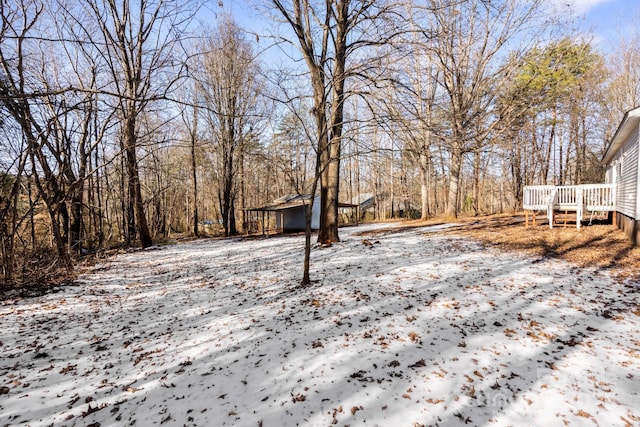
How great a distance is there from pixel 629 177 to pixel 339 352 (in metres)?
10.2

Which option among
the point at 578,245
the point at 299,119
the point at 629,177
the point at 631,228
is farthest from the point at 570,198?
the point at 299,119

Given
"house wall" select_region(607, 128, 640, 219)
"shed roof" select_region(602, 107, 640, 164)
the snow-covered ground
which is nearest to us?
the snow-covered ground

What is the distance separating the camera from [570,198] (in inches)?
369

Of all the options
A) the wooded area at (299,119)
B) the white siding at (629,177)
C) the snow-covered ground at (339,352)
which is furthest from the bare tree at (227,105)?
the white siding at (629,177)

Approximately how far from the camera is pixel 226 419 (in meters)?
2.36

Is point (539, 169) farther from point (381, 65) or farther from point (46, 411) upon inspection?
point (46, 411)

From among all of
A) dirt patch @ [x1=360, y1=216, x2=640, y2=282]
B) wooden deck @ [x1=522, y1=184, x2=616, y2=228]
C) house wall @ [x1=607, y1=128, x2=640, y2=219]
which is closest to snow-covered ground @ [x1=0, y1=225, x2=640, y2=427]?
dirt patch @ [x1=360, y1=216, x2=640, y2=282]

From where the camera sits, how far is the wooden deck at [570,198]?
29.9 feet

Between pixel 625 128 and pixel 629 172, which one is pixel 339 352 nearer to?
pixel 625 128

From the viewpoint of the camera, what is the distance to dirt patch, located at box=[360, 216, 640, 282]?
5.91m

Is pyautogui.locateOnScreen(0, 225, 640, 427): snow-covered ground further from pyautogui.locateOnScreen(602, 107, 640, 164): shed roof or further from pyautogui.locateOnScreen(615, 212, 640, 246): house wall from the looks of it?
pyautogui.locateOnScreen(602, 107, 640, 164): shed roof

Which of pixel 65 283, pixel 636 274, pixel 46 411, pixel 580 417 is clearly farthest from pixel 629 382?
pixel 65 283

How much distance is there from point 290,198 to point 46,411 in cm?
1891

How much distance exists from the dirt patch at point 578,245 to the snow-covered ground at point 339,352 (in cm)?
95
